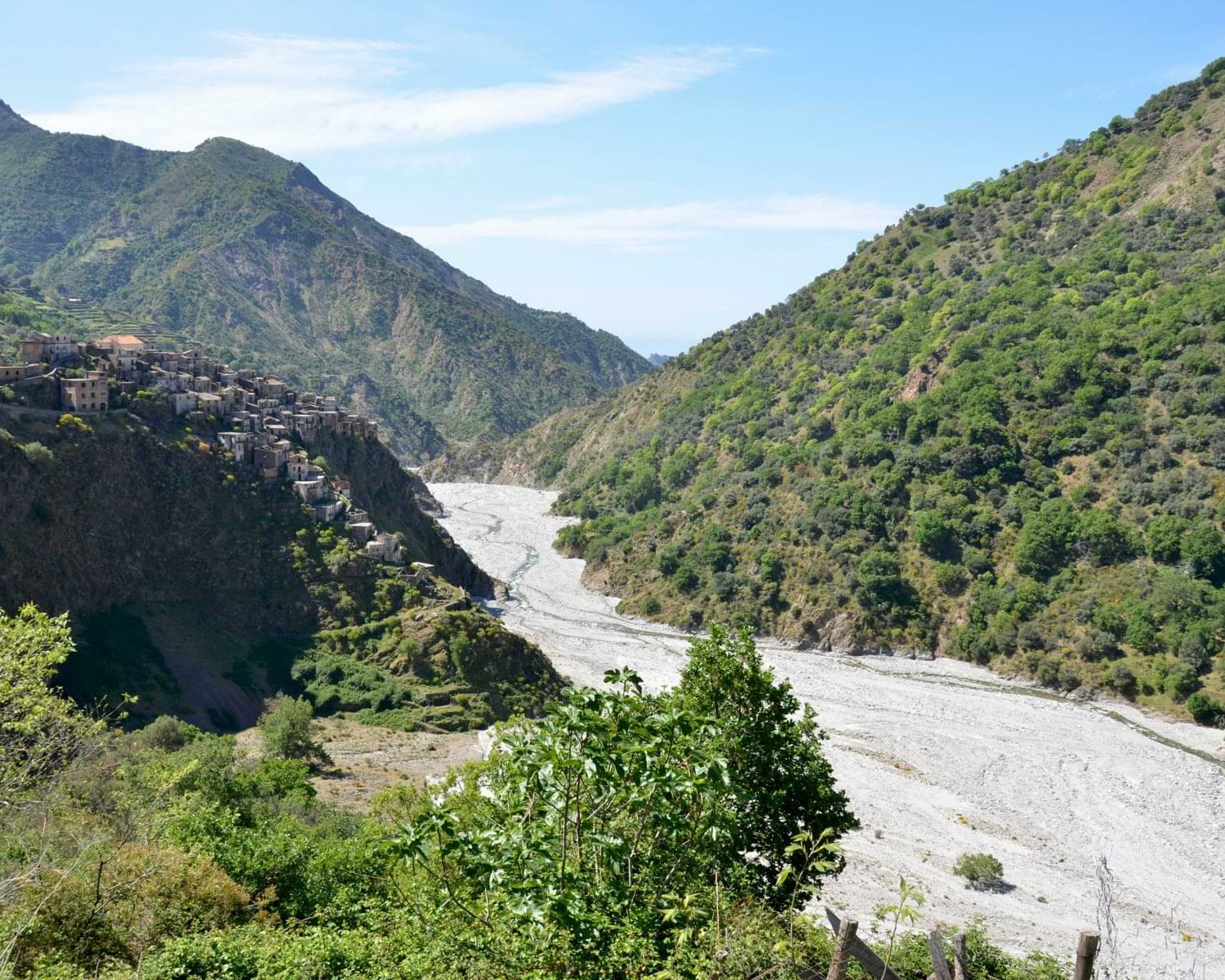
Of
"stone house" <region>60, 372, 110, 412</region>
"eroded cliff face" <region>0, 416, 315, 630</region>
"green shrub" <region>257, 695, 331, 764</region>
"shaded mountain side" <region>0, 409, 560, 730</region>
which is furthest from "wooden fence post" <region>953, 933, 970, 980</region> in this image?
"stone house" <region>60, 372, 110, 412</region>

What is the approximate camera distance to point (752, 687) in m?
19.8

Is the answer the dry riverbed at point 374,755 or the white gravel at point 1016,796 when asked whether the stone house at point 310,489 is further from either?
the white gravel at point 1016,796

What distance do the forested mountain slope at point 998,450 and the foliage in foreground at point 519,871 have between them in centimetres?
4181

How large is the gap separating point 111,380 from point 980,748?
53.8 m

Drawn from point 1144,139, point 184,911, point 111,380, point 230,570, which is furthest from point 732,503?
point 184,911

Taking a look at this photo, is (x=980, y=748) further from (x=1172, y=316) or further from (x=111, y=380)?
(x=111, y=380)

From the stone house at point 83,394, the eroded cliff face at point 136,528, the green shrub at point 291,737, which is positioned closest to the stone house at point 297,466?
the eroded cliff face at point 136,528

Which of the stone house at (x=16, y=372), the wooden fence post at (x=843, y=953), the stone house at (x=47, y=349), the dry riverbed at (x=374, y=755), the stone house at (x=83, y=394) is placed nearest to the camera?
the wooden fence post at (x=843, y=953)

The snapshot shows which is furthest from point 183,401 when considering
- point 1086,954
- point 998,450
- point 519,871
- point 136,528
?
point 998,450

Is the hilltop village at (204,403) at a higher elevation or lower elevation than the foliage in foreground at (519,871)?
higher

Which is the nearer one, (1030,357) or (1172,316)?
(1172,316)

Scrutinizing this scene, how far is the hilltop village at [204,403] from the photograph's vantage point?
50250 millimetres

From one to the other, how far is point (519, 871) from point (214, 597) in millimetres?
45561

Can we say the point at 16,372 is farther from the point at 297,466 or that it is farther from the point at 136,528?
the point at 297,466
